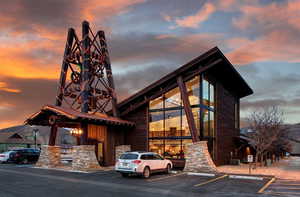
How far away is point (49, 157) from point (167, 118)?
11869 mm

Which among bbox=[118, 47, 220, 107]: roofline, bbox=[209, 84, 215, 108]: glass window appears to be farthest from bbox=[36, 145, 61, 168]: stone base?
bbox=[209, 84, 215, 108]: glass window

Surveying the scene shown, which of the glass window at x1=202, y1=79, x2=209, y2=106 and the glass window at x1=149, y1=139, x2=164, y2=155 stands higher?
the glass window at x1=202, y1=79, x2=209, y2=106

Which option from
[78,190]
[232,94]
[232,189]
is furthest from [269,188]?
[232,94]

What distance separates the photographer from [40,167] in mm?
27578

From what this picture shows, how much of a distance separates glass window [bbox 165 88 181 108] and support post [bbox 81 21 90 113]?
804 cm

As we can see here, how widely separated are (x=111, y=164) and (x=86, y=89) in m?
7.93

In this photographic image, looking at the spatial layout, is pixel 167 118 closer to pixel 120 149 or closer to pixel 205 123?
pixel 205 123

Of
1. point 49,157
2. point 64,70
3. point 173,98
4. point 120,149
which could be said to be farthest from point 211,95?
point 49,157

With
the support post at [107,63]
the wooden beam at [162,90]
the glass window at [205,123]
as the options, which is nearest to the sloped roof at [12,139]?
the support post at [107,63]

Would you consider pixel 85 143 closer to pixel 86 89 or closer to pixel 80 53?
pixel 86 89

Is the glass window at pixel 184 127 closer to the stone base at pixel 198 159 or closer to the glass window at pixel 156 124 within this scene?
the glass window at pixel 156 124

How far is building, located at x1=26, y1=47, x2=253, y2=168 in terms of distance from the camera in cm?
2692

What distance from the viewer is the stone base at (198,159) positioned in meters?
23.5

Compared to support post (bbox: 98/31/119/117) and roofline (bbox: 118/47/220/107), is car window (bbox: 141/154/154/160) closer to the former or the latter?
roofline (bbox: 118/47/220/107)
